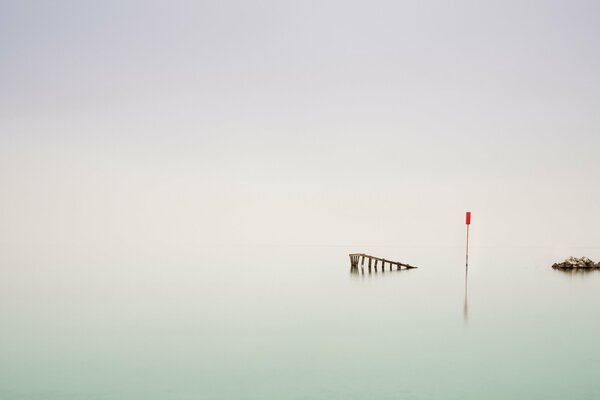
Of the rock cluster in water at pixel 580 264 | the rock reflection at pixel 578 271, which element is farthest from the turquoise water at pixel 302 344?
the rock cluster in water at pixel 580 264

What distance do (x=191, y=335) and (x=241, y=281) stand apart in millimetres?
29861

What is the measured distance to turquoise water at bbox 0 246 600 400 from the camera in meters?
15.1

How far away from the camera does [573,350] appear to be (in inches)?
794

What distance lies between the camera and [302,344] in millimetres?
21000

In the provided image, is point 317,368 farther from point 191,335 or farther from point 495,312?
point 495,312

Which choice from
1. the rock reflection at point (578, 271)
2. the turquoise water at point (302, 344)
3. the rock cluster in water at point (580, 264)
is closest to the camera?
the turquoise water at point (302, 344)

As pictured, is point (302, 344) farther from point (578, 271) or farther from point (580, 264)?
point (580, 264)

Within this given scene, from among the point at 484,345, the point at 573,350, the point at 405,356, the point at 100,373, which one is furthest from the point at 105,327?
the point at 573,350

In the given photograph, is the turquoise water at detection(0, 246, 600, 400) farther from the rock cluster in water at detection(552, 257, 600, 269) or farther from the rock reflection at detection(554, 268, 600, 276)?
the rock cluster in water at detection(552, 257, 600, 269)

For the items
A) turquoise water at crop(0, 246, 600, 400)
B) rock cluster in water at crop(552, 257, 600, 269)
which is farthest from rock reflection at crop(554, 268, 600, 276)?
turquoise water at crop(0, 246, 600, 400)

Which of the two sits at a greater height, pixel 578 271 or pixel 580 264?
pixel 580 264

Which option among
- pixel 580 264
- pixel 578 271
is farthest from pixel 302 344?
pixel 580 264

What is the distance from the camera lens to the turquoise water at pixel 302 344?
15.1 m

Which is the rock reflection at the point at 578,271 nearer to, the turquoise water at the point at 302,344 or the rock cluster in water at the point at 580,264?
the rock cluster in water at the point at 580,264
